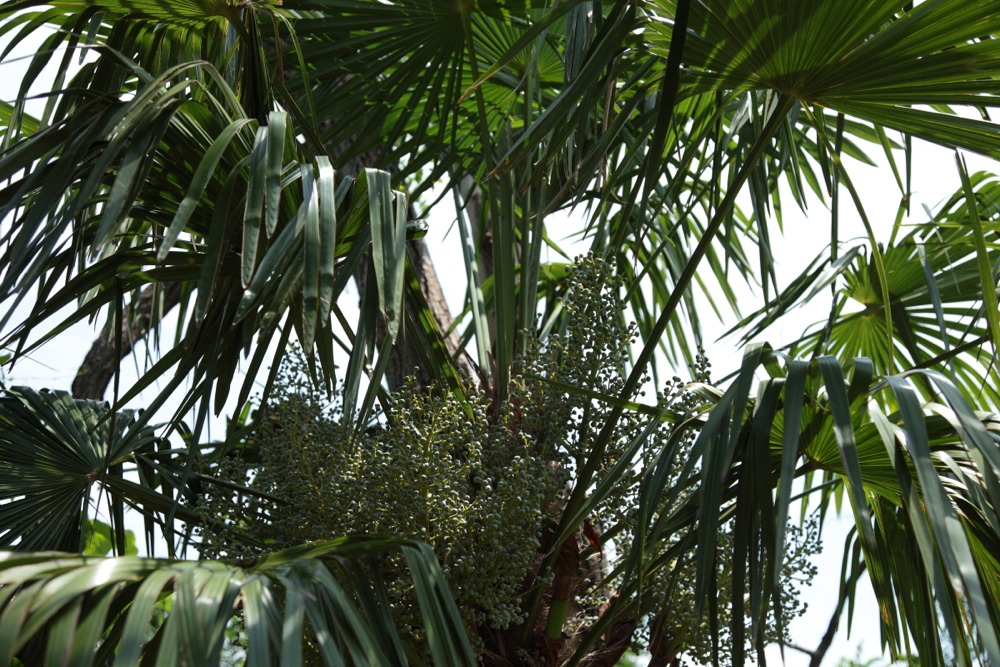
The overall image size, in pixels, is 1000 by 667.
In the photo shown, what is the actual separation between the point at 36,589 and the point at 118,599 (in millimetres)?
298

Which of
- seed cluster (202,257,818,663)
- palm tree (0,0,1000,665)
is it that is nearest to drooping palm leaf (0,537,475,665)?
palm tree (0,0,1000,665)

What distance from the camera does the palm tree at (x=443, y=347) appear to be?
1232 mm

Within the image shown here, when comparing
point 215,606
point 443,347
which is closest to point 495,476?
point 443,347

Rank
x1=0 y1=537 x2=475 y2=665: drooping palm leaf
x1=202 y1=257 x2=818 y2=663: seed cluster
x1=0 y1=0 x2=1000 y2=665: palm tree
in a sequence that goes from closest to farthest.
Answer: x1=0 y1=537 x2=475 y2=665: drooping palm leaf, x1=0 y1=0 x2=1000 y2=665: palm tree, x1=202 y1=257 x2=818 y2=663: seed cluster

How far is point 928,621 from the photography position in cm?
150

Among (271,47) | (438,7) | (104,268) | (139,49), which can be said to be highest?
(271,47)

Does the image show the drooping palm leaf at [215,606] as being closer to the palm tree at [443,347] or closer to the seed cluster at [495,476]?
the palm tree at [443,347]

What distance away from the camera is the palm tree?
1232 mm

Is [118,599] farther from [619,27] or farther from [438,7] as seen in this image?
[438,7]

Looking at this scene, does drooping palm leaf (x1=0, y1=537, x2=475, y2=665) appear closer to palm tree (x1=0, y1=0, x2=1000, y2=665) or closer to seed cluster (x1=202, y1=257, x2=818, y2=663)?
palm tree (x1=0, y1=0, x2=1000, y2=665)

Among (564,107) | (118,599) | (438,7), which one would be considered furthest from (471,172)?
(118,599)

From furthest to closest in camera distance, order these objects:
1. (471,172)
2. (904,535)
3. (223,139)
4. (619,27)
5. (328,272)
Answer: (471,172) < (904,535) < (619,27) < (223,139) < (328,272)

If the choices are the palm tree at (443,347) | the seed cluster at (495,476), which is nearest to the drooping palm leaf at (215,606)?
the palm tree at (443,347)

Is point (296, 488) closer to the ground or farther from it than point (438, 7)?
closer to the ground
